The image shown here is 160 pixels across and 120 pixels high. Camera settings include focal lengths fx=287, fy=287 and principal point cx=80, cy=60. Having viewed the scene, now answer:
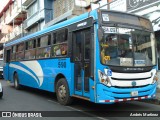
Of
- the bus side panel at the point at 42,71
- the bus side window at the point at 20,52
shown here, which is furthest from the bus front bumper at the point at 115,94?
the bus side window at the point at 20,52

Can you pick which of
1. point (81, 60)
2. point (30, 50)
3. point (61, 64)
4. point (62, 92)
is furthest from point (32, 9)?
point (81, 60)

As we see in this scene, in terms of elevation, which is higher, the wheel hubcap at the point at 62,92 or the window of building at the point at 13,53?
the window of building at the point at 13,53

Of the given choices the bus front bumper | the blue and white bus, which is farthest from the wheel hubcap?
the bus front bumper

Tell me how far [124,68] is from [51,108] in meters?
3.04

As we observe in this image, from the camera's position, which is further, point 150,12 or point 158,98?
point 150,12

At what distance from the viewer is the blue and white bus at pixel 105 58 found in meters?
8.22

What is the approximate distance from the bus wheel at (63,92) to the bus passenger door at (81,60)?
666 millimetres

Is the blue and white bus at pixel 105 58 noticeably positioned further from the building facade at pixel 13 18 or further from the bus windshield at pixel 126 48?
the building facade at pixel 13 18

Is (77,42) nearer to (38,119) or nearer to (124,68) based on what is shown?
(124,68)

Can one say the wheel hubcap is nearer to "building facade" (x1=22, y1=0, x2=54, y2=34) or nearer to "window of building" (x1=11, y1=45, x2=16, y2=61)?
"window of building" (x1=11, y1=45, x2=16, y2=61)

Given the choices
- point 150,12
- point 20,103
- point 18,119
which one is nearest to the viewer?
point 18,119

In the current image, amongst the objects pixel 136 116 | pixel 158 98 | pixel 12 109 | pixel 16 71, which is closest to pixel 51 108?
pixel 12 109

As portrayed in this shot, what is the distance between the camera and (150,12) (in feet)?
47.8

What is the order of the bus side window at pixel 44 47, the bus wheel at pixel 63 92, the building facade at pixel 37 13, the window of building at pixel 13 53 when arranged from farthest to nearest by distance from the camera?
1. the building facade at pixel 37 13
2. the window of building at pixel 13 53
3. the bus side window at pixel 44 47
4. the bus wheel at pixel 63 92
